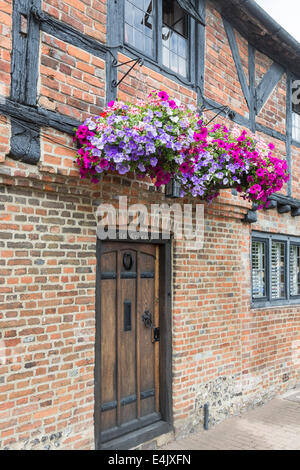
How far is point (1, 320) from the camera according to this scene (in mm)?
3133

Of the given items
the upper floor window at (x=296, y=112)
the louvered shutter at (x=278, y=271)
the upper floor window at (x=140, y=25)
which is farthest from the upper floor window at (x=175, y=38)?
the louvered shutter at (x=278, y=271)

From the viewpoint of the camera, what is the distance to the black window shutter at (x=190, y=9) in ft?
16.0

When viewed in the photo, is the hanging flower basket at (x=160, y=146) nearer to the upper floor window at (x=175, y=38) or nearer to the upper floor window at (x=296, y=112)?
the upper floor window at (x=175, y=38)

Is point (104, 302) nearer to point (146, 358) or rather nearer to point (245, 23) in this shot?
point (146, 358)

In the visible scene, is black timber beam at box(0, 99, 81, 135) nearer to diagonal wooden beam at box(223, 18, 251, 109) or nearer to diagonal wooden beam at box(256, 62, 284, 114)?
diagonal wooden beam at box(223, 18, 251, 109)

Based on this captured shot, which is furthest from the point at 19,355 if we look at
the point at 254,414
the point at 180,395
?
the point at 254,414

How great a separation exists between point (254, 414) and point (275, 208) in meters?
3.28

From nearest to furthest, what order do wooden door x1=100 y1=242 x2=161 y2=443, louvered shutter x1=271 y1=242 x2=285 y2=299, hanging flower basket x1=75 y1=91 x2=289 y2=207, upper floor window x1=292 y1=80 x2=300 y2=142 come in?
hanging flower basket x1=75 y1=91 x2=289 y2=207 < wooden door x1=100 y1=242 x2=161 y2=443 < louvered shutter x1=271 y1=242 x2=285 y2=299 < upper floor window x1=292 y1=80 x2=300 y2=142

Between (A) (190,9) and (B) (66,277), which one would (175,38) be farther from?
(B) (66,277)

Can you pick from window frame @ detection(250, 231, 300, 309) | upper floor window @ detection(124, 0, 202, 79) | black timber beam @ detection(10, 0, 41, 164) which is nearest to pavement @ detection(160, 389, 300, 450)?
window frame @ detection(250, 231, 300, 309)

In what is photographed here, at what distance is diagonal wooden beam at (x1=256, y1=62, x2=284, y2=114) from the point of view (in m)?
6.46

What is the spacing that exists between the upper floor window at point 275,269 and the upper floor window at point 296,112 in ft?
6.66

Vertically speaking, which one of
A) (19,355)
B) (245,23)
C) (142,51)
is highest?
(245,23)

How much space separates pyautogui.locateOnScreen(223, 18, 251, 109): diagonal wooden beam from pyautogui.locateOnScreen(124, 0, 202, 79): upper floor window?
0.83 metres
